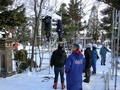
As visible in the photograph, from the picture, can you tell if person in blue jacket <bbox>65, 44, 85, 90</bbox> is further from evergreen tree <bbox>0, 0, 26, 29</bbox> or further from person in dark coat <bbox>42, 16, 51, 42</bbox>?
person in dark coat <bbox>42, 16, 51, 42</bbox>

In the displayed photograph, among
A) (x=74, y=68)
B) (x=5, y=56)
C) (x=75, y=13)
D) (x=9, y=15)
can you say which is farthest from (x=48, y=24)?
(x=75, y=13)

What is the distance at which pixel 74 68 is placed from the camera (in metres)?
7.08

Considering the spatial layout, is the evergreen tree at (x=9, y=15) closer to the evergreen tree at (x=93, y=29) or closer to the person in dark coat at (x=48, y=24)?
the person in dark coat at (x=48, y=24)

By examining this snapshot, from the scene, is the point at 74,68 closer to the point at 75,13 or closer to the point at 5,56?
the point at 5,56

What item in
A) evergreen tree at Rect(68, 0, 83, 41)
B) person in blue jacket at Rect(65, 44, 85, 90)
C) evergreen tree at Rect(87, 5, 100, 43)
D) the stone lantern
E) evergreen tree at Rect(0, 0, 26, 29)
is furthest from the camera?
evergreen tree at Rect(87, 5, 100, 43)

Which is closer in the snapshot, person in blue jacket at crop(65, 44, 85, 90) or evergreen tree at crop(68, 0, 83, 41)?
person in blue jacket at crop(65, 44, 85, 90)

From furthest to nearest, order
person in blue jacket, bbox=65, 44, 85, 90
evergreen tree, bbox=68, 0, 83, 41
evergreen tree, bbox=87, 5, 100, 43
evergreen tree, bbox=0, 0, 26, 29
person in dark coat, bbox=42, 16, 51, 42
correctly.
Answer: evergreen tree, bbox=87, 5, 100, 43 < evergreen tree, bbox=68, 0, 83, 41 < person in dark coat, bbox=42, 16, 51, 42 < evergreen tree, bbox=0, 0, 26, 29 < person in blue jacket, bbox=65, 44, 85, 90

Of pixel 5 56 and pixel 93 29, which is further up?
pixel 93 29

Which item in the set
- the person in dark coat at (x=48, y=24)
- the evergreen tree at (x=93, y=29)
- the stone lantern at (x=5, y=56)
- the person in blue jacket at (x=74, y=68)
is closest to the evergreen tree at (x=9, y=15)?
the stone lantern at (x=5, y=56)

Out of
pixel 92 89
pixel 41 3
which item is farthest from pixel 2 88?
pixel 41 3

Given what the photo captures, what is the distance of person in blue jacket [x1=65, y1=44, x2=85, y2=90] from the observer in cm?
701

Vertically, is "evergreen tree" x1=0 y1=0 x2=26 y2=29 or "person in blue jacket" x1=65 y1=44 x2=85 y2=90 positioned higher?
"evergreen tree" x1=0 y1=0 x2=26 y2=29

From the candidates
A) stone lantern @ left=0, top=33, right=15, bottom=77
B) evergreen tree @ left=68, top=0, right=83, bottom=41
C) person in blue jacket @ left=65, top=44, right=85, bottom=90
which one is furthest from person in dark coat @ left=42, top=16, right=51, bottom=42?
evergreen tree @ left=68, top=0, right=83, bottom=41

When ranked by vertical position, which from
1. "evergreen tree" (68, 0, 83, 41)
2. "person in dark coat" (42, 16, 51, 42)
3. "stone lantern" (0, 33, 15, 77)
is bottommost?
"stone lantern" (0, 33, 15, 77)
